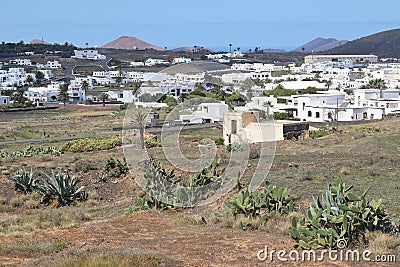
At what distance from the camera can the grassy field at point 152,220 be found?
7.62 metres

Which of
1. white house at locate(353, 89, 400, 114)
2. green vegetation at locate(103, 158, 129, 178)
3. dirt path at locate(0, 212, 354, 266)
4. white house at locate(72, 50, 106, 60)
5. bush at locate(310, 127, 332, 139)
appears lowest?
bush at locate(310, 127, 332, 139)

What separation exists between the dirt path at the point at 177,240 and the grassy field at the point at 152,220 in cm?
1

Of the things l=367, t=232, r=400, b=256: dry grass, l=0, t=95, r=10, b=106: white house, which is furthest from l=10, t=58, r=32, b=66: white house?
l=367, t=232, r=400, b=256: dry grass

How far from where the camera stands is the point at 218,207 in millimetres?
11945

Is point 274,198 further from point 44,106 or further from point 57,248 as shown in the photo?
point 44,106

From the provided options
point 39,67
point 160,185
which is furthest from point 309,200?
point 39,67

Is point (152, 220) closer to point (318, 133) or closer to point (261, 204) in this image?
point (261, 204)

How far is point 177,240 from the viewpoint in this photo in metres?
8.59

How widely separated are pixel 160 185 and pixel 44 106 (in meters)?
62.4

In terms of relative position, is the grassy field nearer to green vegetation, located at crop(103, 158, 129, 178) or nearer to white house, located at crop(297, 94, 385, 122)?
green vegetation, located at crop(103, 158, 129, 178)

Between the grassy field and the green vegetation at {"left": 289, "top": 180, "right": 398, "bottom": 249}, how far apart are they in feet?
0.95

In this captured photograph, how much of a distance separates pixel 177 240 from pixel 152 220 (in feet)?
6.71

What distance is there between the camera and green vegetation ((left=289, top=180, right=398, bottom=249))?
7777mm

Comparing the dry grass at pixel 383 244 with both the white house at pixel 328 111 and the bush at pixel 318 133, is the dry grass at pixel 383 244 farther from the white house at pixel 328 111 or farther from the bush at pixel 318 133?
the white house at pixel 328 111
